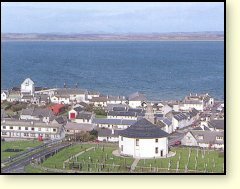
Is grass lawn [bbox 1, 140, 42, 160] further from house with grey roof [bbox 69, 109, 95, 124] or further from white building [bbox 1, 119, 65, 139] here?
house with grey roof [bbox 69, 109, 95, 124]

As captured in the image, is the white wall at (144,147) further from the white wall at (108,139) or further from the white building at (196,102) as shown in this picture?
the white building at (196,102)

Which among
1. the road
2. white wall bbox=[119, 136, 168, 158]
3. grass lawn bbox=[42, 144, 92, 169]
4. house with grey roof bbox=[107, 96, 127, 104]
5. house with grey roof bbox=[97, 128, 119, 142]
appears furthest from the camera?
house with grey roof bbox=[107, 96, 127, 104]

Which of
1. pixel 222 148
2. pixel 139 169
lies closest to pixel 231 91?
pixel 222 148

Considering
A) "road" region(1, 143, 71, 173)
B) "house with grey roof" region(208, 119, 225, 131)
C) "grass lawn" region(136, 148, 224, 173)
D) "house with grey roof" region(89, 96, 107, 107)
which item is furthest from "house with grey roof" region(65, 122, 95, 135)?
"house with grey roof" region(208, 119, 225, 131)

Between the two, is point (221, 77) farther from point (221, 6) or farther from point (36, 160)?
point (36, 160)

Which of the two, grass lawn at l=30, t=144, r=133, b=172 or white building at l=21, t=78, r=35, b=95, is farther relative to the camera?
white building at l=21, t=78, r=35, b=95

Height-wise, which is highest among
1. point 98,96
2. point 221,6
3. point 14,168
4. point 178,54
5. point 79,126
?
point 221,6

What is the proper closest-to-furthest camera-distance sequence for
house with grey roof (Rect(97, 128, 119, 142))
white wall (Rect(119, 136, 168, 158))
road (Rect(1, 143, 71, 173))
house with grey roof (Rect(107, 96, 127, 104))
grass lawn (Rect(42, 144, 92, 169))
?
road (Rect(1, 143, 71, 173)) < grass lawn (Rect(42, 144, 92, 169)) < white wall (Rect(119, 136, 168, 158)) < house with grey roof (Rect(97, 128, 119, 142)) < house with grey roof (Rect(107, 96, 127, 104))
